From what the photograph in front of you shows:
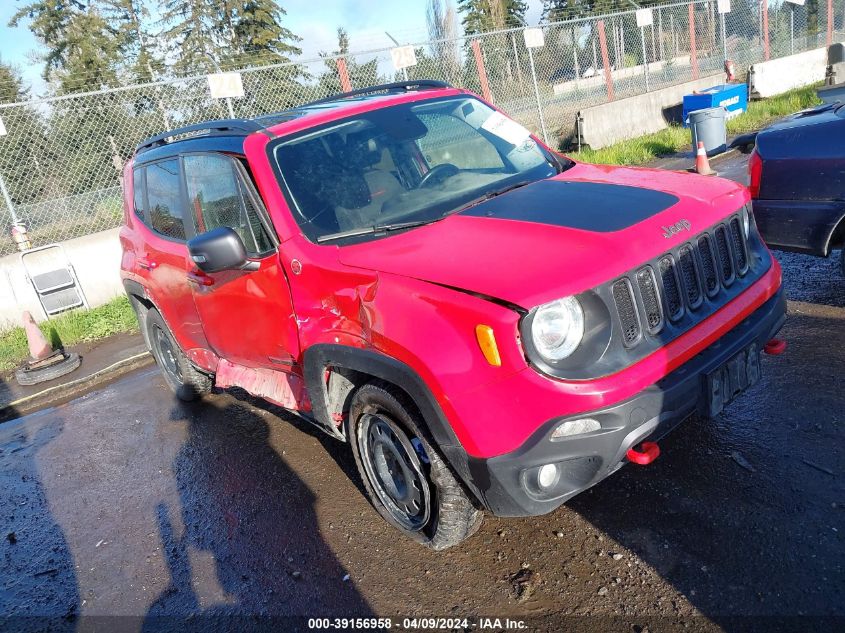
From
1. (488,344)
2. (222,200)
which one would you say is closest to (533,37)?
(222,200)

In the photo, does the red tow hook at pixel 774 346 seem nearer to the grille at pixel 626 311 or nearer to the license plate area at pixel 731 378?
the license plate area at pixel 731 378

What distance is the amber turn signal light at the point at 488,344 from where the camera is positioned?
8.04ft

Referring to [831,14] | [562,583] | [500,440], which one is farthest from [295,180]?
[831,14]

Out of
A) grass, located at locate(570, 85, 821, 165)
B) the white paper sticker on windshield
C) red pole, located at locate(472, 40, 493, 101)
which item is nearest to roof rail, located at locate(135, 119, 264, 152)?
the white paper sticker on windshield

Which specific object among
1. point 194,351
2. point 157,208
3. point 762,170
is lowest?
point 194,351

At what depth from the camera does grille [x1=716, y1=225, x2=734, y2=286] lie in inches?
122

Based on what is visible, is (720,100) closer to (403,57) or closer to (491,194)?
(403,57)

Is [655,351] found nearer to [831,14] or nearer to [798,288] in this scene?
[798,288]

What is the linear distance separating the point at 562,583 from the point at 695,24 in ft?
61.5

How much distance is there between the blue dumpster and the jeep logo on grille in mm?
10502

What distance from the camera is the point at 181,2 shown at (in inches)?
1254

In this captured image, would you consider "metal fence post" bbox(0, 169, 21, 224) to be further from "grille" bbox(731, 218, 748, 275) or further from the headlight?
"grille" bbox(731, 218, 748, 275)

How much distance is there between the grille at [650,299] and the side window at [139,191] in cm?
387

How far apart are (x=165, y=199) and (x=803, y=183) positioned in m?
4.34
